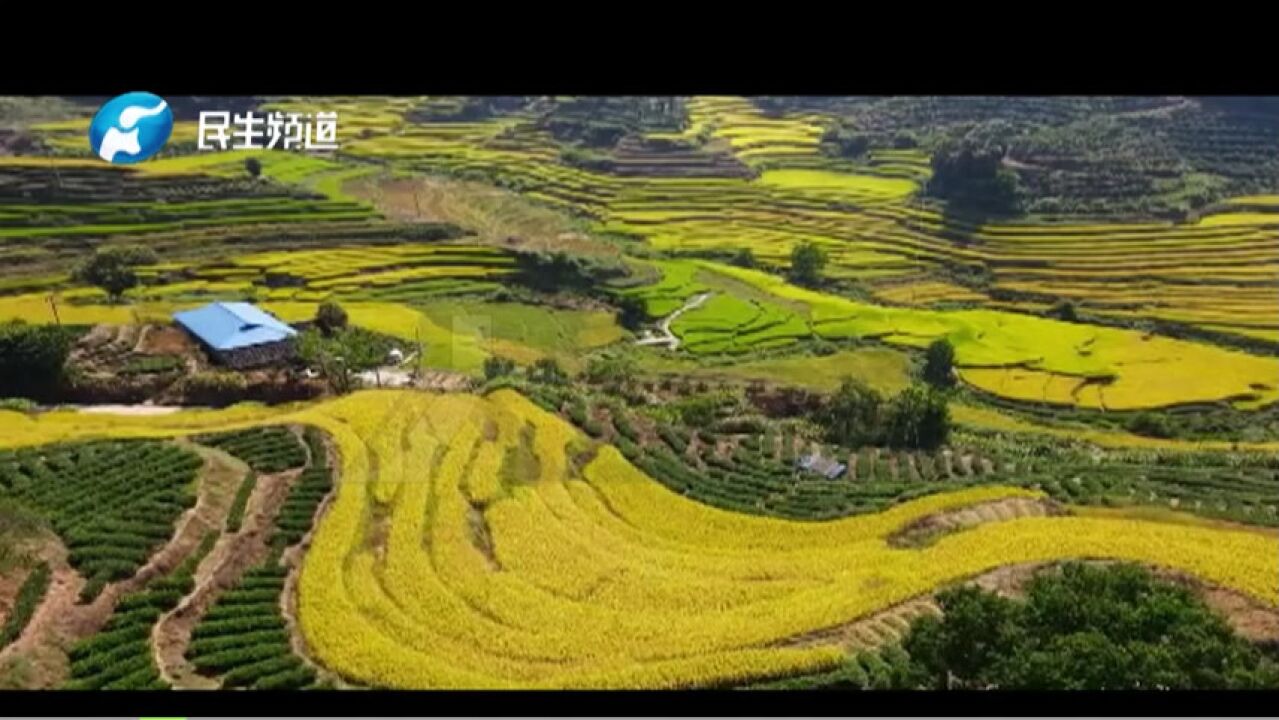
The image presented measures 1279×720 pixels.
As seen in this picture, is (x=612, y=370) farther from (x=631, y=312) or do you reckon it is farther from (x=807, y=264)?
(x=807, y=264)

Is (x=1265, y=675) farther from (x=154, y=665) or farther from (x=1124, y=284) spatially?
(x=154, y=665)

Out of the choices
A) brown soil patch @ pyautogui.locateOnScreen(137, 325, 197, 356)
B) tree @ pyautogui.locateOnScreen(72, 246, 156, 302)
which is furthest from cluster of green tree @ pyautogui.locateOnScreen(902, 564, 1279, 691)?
tree @ pyautogui.locateOnScreen(72, 246, 156, 302)

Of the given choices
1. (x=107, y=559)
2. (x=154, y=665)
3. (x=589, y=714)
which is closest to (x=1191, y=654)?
(x=589, y=714)

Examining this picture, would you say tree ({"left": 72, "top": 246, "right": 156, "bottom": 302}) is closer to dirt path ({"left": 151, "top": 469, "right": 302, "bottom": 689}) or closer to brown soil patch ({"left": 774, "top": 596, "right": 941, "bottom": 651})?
dirt path ({"left": 151, "top": 469, "right": 302, "bottom": 689})

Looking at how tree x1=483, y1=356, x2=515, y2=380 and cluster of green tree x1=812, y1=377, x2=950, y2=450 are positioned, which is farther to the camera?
tree x1=483, y1=356, x2=515, y2=380

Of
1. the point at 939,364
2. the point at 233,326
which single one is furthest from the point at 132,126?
the point at 939,364

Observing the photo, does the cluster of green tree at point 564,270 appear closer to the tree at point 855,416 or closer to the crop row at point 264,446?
the tree at point 855,416
